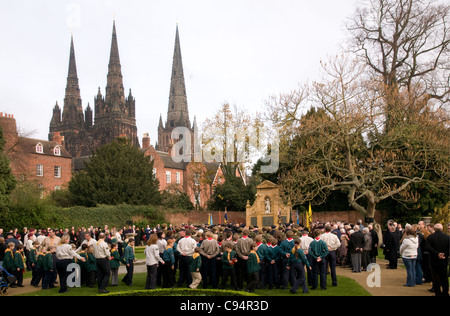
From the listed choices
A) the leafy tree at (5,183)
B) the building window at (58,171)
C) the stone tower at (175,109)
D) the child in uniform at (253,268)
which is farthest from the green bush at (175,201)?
the stone tower at (175,109)

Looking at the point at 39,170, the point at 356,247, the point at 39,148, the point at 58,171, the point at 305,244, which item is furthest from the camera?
the point at 58,171

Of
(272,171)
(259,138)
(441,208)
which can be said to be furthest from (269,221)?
(441,208)

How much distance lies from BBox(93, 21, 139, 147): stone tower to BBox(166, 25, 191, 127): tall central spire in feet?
53.4

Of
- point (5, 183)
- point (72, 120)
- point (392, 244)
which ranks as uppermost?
point (72, 120)

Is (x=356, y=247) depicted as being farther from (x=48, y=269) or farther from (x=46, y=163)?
(x=46, y=163)

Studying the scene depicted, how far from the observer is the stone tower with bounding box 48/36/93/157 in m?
114

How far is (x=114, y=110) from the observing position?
381 feet

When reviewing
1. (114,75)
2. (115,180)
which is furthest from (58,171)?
(114,75)

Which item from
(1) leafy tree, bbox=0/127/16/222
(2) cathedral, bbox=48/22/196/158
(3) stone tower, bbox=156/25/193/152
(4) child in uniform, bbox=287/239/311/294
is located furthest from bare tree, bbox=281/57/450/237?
(3) stone tower, bbox=156/25/193/152

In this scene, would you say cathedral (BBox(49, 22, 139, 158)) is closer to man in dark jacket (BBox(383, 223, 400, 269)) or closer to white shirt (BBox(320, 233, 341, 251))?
man in dark jacket (BBox(383, 223, 400, 269))

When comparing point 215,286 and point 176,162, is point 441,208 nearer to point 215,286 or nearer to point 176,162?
point 215,286

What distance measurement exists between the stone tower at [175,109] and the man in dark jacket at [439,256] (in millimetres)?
122650

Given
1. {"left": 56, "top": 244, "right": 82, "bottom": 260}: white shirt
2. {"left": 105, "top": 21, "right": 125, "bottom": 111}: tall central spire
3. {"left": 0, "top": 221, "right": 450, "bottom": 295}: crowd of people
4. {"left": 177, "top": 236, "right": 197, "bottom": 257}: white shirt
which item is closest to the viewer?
{"left": 0, "top": 221, "right": 450, "bottom": 295}: crowd of people

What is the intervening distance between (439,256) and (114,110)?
11147 centimetres
